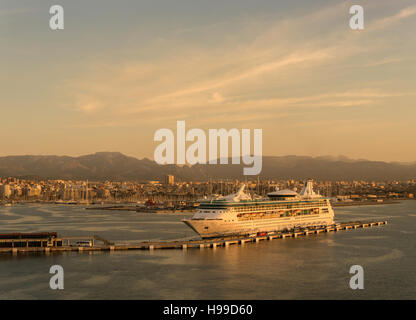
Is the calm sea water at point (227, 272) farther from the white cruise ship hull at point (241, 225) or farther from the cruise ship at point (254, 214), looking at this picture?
the cruise ship at point (254, 214)

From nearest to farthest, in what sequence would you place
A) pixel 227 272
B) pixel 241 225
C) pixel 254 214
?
pixel 227 272
pixel 241 225
pixel 254 214

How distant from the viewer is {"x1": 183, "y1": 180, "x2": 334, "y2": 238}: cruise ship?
44.0 metres

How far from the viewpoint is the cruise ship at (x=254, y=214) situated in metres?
44.0

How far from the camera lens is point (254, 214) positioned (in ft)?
156

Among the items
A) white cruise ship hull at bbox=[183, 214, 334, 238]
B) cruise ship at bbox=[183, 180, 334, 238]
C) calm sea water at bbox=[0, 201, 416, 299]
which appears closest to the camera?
calm sea water at bbox=[0, 201, 416, 299]

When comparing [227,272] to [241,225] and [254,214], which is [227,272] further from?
[254,214]

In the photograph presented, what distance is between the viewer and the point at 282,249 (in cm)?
3975

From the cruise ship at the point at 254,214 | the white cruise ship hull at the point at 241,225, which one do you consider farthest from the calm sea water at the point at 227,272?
the cruise ship at the point at 254,214

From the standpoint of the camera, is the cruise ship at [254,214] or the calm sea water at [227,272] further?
the cruise ship at [254,214]

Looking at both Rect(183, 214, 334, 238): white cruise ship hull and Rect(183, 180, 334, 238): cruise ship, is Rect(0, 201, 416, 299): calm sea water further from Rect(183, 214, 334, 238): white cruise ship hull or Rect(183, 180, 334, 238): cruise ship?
Rect(183, 180, 334, 238): cruise ship

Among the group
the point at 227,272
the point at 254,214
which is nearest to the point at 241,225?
the point at 254,214

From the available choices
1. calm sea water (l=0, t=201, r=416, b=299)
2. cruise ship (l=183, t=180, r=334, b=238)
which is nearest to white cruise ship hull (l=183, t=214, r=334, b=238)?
cruise ship (l=183, t=180, r=334, b=238)
